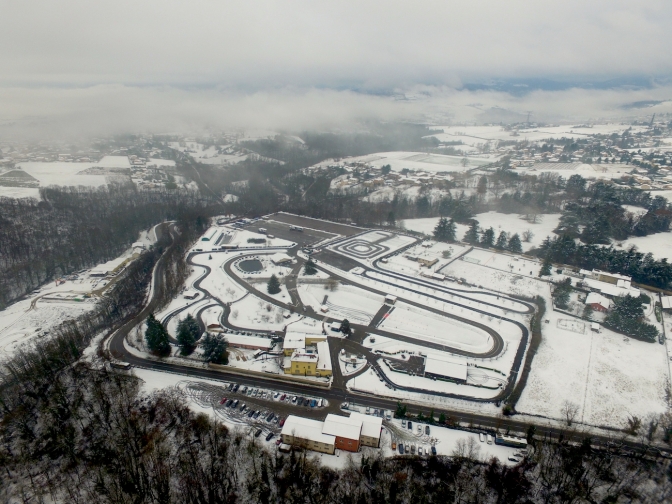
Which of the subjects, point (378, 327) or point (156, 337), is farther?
point (378, 327)

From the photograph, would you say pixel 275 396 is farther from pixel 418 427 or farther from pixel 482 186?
pixel 482 186

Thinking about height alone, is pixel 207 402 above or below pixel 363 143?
below

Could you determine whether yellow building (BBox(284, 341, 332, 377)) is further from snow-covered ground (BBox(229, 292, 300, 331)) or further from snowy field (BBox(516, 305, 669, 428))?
snowy field (BBox(516, 305, 669, 428))

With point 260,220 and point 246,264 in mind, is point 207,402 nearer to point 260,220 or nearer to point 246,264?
point 246,264

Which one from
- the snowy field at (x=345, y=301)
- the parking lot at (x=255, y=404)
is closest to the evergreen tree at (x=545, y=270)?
the snowy field at (x=345, y=301)

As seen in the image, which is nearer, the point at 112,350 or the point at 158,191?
the point at 112,350

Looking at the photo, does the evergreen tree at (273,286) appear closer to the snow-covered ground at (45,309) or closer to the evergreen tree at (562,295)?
the snow-covered ground at (45,309)

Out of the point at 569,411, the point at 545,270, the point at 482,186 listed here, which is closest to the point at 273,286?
the point at 569,411

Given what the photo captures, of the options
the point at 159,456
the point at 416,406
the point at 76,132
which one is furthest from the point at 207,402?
the point at 76,132
